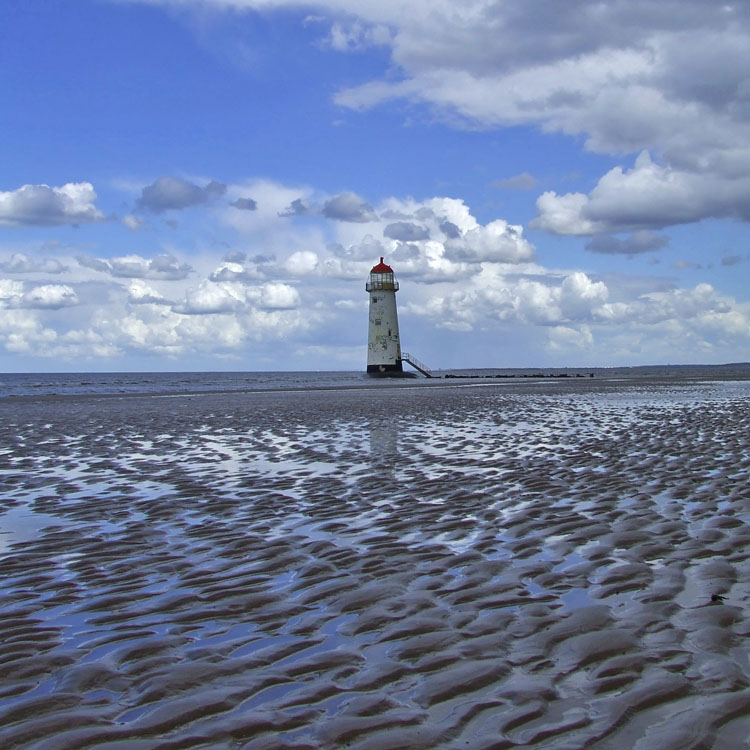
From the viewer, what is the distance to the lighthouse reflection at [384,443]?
1562 cm

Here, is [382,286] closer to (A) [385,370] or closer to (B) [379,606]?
(A) [385,370]

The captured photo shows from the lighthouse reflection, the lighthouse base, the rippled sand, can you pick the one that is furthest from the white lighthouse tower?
the rippled sand

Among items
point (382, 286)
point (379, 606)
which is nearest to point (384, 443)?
point (379, 606)

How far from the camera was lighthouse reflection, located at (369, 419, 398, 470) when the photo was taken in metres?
15.6

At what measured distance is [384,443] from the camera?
62.2ft

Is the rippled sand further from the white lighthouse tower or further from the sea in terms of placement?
the white lighthouse tower

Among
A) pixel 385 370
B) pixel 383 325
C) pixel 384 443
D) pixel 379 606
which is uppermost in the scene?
pixel 383 325

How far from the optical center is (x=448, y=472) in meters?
13.7

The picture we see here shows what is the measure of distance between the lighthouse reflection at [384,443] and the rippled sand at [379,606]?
102 cm

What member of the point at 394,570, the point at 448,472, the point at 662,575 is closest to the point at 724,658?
the point at 662,575

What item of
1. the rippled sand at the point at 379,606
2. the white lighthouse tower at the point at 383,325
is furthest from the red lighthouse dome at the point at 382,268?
the rippled sand at the point at 379,606

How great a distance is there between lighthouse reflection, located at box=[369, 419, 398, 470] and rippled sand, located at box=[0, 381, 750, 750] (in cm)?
102

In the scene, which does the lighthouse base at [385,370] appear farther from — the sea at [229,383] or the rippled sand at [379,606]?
the rippled sand at [379,606]

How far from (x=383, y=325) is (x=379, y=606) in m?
76.6
